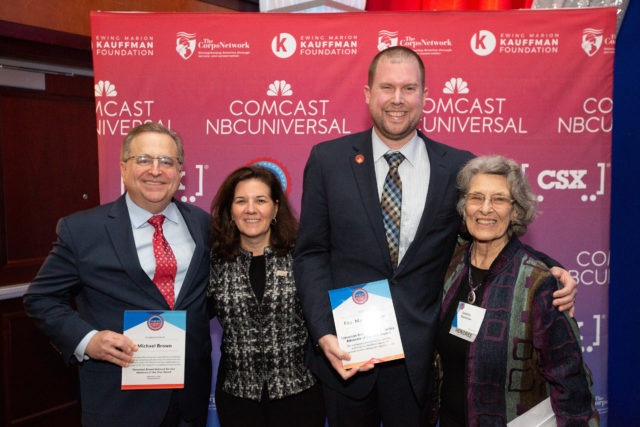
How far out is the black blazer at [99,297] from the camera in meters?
1.98

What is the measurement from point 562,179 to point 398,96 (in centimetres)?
156

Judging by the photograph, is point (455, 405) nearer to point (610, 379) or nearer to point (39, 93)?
point (610, 379)

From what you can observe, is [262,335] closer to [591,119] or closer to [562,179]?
[562,179]

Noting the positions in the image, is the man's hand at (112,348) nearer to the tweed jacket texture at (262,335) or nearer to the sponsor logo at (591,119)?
the tweed jacket texture at (262,335)

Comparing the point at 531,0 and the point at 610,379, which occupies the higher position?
the point at 531,0

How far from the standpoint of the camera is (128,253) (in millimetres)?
1996

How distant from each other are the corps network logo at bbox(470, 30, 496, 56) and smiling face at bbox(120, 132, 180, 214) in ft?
6.28

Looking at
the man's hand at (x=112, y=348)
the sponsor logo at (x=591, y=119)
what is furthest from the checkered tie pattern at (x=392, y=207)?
the sponsor logo at (x=591, y=119)

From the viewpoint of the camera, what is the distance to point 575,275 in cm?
314

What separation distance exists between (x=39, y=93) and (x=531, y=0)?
12.2 ft

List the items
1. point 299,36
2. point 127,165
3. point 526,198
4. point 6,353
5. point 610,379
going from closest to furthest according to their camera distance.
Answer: point 526,198
point 127,165
point 299,36
point 610,379
point 6,353

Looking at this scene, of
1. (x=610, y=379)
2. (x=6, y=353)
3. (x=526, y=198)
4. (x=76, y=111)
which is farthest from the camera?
(x=76, y=111)

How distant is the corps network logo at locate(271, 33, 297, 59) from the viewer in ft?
10.2

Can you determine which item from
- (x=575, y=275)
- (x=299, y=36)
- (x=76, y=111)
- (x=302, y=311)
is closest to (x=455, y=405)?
(x=302, y=311)
